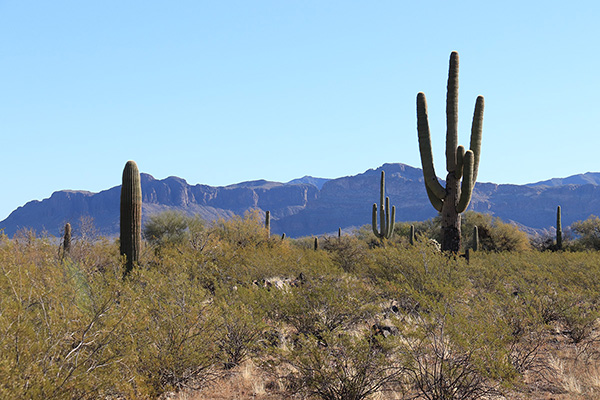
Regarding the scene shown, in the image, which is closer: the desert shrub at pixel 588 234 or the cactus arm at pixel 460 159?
the cactus arm at pixel 460 159

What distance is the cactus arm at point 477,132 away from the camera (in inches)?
665

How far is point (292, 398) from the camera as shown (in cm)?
617

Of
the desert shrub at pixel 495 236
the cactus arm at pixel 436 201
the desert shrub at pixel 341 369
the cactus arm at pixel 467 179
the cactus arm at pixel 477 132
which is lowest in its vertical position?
the desert shrub at pixel 495 236

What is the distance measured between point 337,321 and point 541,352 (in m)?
3.21

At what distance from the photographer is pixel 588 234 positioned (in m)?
36.8

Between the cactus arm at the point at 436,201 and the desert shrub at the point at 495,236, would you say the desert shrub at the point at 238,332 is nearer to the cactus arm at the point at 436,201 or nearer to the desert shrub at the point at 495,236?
the cactus arm at the point at 436,201

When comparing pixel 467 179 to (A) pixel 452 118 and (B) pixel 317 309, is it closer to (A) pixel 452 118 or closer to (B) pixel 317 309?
(A) pixel 452 118

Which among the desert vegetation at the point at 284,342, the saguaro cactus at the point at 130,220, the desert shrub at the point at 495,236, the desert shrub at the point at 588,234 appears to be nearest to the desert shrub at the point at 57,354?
the desert vegetation at the point at 284,342

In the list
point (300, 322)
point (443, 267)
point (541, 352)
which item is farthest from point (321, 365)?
point (443, 267)

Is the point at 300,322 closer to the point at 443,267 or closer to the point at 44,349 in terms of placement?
the point at 443,267

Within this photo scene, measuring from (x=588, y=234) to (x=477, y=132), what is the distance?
2497 centimetres

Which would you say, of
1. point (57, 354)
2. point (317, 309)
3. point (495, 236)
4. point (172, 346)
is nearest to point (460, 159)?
point (317, 309)

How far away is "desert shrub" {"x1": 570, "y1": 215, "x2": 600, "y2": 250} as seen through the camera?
3446 centimetres

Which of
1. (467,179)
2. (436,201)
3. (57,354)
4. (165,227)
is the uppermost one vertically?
(467,179)
